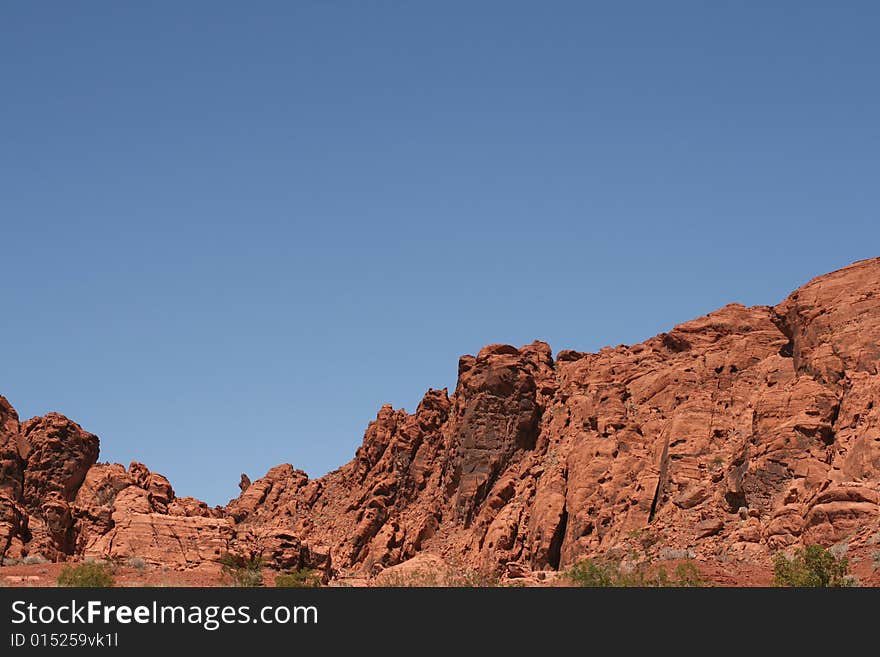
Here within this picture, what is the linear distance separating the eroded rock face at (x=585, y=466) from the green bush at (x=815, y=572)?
600 cm

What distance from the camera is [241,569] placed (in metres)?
53.8

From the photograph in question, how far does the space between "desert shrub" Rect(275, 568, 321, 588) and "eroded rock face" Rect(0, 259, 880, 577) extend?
11.2 feet

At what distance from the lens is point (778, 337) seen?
7581cm

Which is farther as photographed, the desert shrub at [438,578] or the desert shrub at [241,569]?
the desert shrub at [438,578]

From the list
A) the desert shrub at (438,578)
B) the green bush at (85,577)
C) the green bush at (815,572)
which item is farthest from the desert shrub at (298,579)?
the desert shrub at (438,578)

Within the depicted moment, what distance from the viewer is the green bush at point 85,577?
1757 inches

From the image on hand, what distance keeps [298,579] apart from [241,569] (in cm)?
333

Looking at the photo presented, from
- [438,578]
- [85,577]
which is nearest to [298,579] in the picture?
[85,577]

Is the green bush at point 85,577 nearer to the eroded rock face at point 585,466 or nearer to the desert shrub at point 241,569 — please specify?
the desert shrub at point 241,569

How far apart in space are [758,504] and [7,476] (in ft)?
156

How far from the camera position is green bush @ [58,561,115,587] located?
44625 mm

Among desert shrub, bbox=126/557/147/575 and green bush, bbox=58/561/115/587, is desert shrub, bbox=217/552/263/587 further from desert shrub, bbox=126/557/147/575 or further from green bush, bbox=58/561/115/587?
green bush, bbox=58/561/115/587

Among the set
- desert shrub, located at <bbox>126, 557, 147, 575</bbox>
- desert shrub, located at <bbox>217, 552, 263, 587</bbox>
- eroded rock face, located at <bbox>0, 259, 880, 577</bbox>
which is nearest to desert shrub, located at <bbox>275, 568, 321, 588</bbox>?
desert shrub, located at <bbox>217, 552, 263, 587</bbox>
